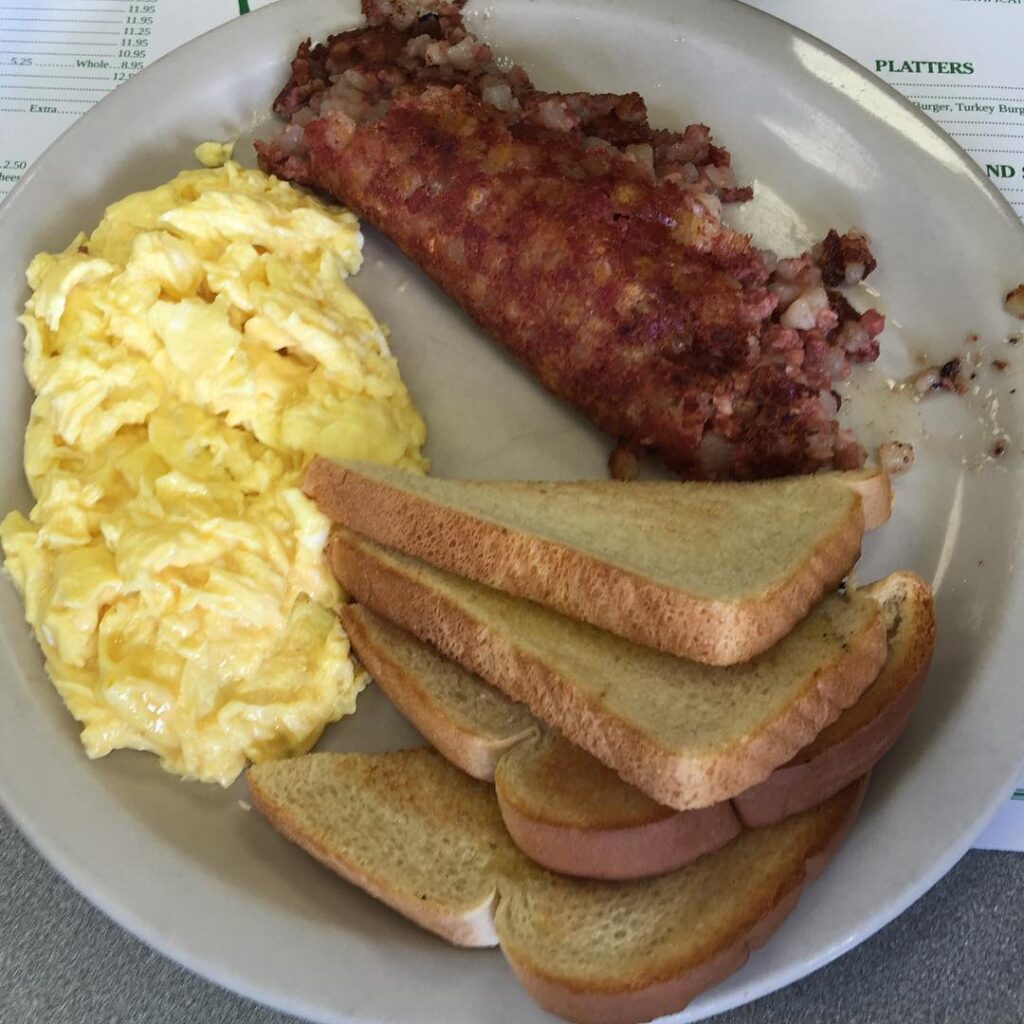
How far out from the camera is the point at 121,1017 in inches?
81.8

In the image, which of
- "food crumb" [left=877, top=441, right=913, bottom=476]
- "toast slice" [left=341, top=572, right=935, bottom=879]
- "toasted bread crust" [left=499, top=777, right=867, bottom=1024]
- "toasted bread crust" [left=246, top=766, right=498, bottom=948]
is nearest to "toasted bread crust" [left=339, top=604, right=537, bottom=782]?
"toast slice" [left=341, top=572, right=935, bottom=879]

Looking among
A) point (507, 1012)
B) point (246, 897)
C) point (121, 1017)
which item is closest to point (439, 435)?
point (246, 897)

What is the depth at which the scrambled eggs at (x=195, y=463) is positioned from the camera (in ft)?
6.52

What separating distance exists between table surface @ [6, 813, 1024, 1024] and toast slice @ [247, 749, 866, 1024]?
51cm

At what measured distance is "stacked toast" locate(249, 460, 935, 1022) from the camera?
1.62m

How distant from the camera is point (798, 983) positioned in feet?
6.62

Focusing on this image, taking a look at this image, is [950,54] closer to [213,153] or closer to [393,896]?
[213,153]

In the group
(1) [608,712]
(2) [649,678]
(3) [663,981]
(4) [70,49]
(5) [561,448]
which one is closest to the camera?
→ (3) [663,981]

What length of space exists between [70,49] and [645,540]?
8.80 ft

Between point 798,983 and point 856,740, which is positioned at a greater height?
point 856,740

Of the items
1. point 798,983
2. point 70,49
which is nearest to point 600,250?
point 798,983

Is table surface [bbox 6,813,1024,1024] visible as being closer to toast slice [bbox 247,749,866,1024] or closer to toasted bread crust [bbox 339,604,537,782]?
toast slice [bbox 247,749,866,1024]

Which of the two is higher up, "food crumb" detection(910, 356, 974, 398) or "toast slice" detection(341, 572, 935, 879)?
"food crumb" detection(910, 356, 974, 398)

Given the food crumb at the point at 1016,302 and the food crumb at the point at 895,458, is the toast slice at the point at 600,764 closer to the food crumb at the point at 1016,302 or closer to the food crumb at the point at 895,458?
the food crumb at the point at 895,458
